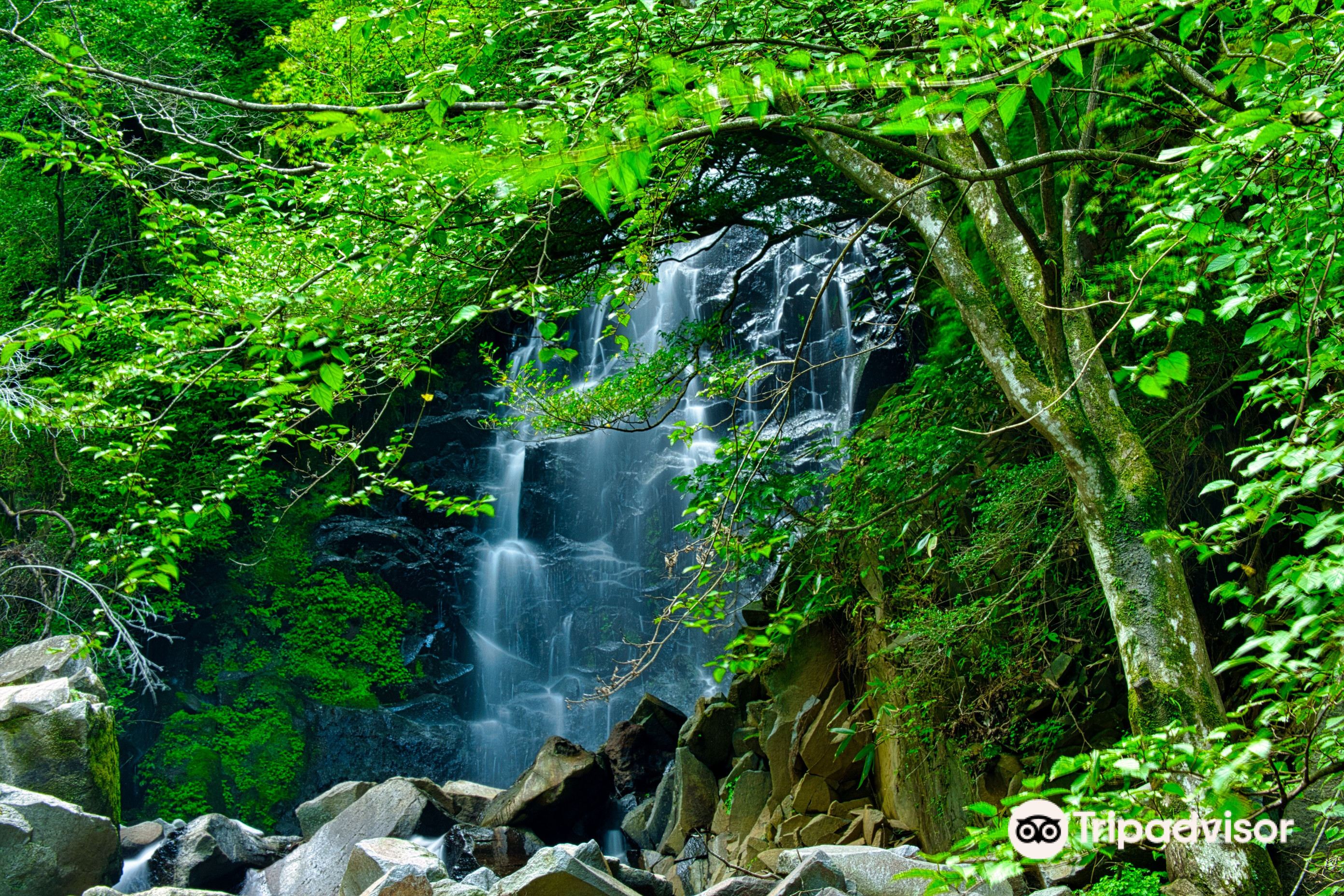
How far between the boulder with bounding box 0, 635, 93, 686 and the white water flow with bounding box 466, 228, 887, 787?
6.45 m

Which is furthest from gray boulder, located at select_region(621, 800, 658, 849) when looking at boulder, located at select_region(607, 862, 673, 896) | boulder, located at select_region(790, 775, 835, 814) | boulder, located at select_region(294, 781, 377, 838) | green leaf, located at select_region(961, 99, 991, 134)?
green leaf, located at select_region(961, 99, 991, 134)

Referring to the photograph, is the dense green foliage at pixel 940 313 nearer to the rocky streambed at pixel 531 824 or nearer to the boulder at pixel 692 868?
the rocky streambed at pixel 531 824

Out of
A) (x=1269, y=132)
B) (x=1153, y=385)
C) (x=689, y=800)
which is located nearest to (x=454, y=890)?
(x=689, y=800)

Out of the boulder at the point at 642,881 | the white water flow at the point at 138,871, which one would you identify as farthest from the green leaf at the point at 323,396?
the white water flow at the point at 138,871

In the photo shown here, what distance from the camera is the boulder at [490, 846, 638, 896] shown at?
595 cm

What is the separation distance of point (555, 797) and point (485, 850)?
1.30 m

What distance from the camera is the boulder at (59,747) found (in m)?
8.10

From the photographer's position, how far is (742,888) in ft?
19.0

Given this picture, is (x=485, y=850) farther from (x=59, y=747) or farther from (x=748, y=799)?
(x=59, y=747)

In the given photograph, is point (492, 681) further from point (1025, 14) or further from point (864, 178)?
point (1025, 14)

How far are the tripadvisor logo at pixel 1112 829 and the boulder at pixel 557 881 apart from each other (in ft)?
12.1

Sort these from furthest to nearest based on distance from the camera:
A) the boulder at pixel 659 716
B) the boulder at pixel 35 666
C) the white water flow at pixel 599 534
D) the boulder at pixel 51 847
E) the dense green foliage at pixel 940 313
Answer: the white water flow at pixel 599 534 → the boulder at pixel 659 716 → the boulder at pixel 35 666 → the boulder at pixel 51 847 → the dense green foliage at pixel 940 313

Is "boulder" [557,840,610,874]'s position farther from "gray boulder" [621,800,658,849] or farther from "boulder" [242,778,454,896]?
"gray boulder" [621,800,658,849]

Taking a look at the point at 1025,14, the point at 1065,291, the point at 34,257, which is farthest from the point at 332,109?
the point at 34,257
